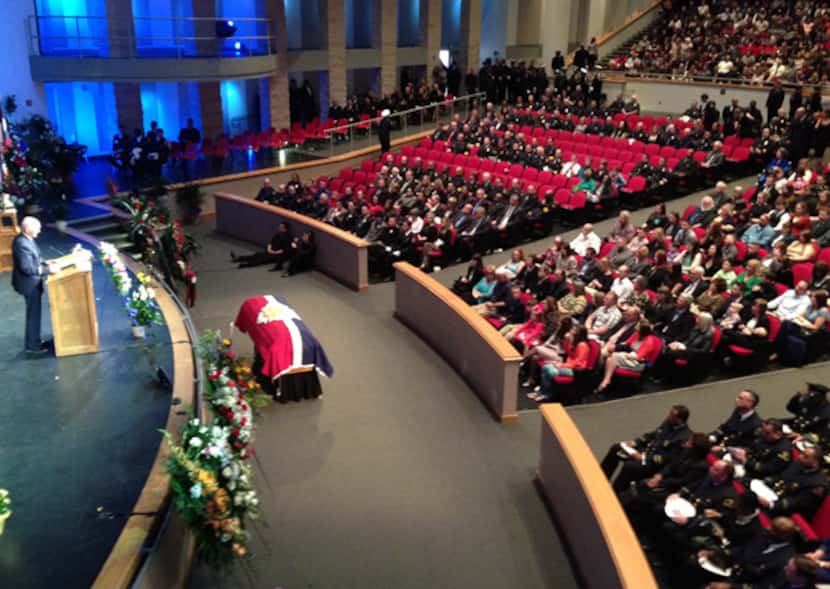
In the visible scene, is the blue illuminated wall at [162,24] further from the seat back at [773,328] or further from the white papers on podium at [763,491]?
the white papers on podium at [763,491]

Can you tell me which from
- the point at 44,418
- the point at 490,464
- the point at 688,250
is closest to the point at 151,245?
the point at 44,418

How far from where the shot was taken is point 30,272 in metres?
7.73

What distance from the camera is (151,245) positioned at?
36.3ft

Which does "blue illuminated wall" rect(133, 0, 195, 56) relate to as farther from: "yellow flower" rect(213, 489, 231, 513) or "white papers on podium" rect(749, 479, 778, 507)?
"white papers on podium" rect(749, 479, 778, 507)

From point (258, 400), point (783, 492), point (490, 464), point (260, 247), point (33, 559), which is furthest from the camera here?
point (260, 247)

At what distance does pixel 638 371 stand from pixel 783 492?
8.13 ft

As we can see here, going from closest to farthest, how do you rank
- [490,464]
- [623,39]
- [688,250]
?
[490,464], [688,250], [623,39]

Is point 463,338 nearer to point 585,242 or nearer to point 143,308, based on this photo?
point 143,308

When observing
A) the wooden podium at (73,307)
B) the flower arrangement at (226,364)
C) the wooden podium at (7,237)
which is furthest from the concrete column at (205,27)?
the flower arrangement at (226,364)

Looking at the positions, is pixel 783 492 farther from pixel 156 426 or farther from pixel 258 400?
pixel 156 426

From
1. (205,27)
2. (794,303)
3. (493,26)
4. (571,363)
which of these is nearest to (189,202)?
(205,27)

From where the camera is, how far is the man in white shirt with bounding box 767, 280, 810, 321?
8.70m

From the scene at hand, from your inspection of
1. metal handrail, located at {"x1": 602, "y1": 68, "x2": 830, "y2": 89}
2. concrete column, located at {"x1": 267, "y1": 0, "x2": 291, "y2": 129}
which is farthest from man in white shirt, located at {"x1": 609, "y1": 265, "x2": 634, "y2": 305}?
concrete column, located at {"x1": 267, "y1": 0, "x2": 291, "y2": 129}

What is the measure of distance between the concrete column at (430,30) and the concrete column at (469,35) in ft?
3.39
